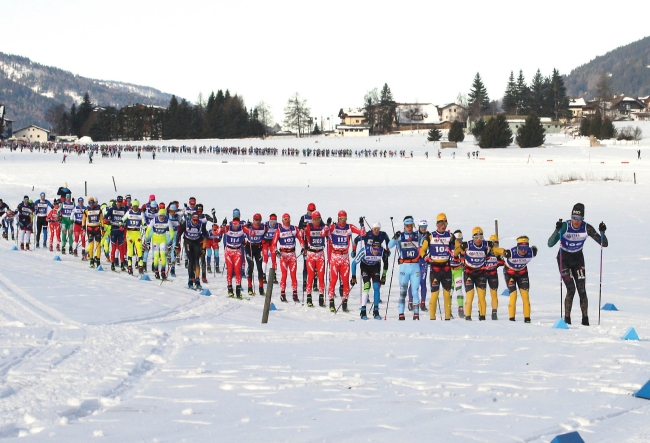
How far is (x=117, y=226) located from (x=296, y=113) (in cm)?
13212

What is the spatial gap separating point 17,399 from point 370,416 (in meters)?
3.38

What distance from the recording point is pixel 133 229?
62.0 feet

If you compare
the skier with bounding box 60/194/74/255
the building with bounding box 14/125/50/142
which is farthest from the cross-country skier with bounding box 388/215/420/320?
the building with bounding box 14/125/50/142

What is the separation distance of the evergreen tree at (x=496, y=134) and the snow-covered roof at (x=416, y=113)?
74.8 meters

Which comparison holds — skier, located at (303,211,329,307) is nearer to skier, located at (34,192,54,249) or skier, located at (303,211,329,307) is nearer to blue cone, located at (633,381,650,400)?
blue cone, located at (633,381,650,400)

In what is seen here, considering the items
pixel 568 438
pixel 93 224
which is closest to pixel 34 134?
pixel 93 224

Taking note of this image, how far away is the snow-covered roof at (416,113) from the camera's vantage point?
166m

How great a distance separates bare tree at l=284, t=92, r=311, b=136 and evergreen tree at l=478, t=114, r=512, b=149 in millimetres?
67575

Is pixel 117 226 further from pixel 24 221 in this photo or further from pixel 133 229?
pixel 24 221

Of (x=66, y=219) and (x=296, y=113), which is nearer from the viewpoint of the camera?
(x=66, y=219)

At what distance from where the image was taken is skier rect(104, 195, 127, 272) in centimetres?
1948

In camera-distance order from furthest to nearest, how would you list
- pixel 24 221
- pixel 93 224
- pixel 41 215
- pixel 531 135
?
pixel 531 135
pixel 41 215
pixel 24 221
pixel 93 224

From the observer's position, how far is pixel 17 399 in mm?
6516

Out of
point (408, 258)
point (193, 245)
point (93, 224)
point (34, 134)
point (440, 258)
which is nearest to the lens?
point (440, 258)
